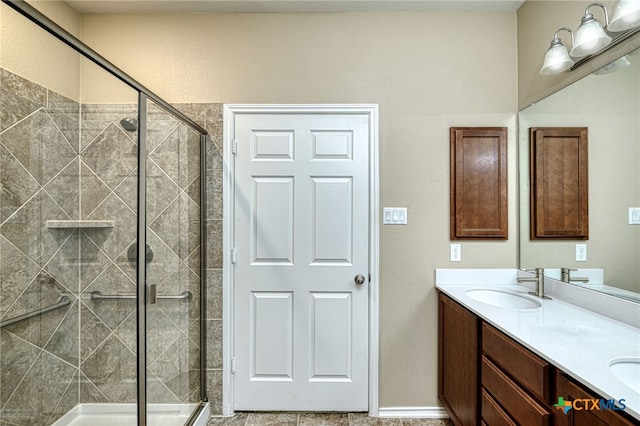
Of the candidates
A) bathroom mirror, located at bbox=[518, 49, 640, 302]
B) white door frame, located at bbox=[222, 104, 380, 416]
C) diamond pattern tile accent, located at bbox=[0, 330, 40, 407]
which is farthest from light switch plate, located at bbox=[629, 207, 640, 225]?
diamond pattern tile accent, located at bbox=[0, 330, 40, 407]

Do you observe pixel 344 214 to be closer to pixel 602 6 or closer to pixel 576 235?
pixel 576 235

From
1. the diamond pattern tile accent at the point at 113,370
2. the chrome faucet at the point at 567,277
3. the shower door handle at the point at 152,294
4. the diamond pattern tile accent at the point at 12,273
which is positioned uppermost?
the diamond pattern tile accent at the point at 12,273

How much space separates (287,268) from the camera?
2199 millimetres

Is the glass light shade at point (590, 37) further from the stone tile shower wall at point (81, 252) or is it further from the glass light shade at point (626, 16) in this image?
the stone tile shower wall at point (81, 252)

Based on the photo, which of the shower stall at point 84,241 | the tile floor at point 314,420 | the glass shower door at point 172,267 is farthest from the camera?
the tile floor at point 314,420

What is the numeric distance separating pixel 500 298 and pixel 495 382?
0.72 m

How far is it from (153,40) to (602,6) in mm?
2592

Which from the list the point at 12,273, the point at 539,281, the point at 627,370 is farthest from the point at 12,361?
the point at 539,281

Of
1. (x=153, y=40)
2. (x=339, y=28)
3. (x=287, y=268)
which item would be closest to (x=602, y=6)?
(x=339, y=28)

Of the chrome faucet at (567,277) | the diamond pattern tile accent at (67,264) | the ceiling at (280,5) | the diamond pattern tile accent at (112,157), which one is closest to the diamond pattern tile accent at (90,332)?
the diamond pattern tile accent at (67,264)

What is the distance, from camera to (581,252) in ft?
5.67

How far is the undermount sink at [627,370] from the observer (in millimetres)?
1039

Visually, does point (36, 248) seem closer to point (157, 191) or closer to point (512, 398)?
point (157, 191)

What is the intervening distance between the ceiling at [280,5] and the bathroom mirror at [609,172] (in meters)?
0.83
